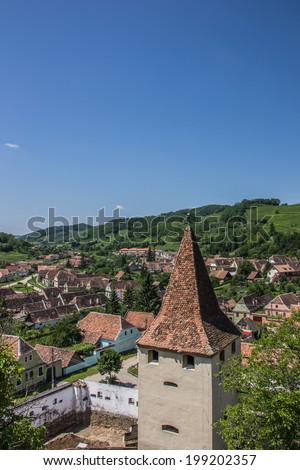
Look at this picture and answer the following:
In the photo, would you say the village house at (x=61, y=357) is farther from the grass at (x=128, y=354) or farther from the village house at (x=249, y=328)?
the village house at (x=249, y=328)

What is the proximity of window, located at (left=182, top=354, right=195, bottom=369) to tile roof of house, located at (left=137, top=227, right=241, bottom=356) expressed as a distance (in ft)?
1.60

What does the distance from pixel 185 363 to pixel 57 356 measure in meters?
26.3

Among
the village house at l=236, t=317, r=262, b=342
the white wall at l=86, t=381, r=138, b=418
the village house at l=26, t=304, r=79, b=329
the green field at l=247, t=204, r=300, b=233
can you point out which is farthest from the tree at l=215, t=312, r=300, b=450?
the green field at l=247, t=204, r=300, b=233

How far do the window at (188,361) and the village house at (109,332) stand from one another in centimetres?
3048

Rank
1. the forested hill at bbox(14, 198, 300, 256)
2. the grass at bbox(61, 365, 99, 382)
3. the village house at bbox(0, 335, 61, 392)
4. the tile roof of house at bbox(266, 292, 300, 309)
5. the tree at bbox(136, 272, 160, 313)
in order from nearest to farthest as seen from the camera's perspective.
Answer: the village house at bbox(0, 335, 61, 392) < the grass at bbox(61, 365, 99, 382) < the tree at bbox(136, 272, 160, 313) < the tile roof of house at bbox(266, 292, 300, 309) < the forested hill at bbox(14, 198, 300, 256)

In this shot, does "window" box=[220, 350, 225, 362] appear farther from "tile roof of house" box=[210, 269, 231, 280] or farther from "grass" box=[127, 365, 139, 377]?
"tile roof of house" box=[210, 269, 231, 280]

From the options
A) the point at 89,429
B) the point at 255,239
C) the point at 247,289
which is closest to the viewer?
the point at 89,429

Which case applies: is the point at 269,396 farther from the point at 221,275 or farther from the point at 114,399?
the point at 221,275

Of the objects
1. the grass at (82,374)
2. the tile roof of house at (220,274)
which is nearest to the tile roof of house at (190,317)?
the grass at (82,374)

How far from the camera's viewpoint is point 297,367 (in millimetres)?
12500

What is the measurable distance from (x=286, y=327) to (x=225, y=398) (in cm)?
402

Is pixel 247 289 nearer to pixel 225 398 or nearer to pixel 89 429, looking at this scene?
pixel 89 429

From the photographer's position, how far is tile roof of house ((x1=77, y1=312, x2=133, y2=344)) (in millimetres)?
Result: 45594

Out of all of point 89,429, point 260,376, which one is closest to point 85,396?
point 89,429
